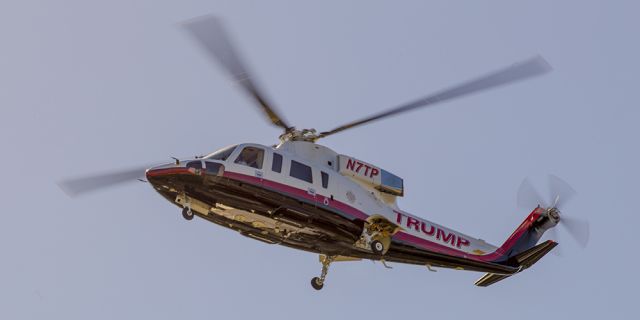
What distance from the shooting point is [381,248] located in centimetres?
2375

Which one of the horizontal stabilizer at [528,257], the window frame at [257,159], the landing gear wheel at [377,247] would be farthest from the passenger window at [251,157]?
the horizontal stabilizer at [528,257]

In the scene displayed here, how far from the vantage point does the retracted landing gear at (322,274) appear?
24.7m

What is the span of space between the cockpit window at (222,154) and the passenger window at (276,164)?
98 centimetres

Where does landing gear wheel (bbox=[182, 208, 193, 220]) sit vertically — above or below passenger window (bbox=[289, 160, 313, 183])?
below

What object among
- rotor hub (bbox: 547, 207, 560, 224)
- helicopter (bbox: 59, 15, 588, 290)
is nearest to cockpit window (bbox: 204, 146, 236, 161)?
helicopter (bbox: 59, 15, 588, 290)

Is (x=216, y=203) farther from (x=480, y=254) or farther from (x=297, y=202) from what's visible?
(x=480, y=254)

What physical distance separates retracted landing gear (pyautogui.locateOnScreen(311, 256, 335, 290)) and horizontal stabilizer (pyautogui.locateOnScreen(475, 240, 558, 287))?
4.73 meters

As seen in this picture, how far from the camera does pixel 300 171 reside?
2269 centimetres

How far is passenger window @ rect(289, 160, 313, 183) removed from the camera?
74.0 ft

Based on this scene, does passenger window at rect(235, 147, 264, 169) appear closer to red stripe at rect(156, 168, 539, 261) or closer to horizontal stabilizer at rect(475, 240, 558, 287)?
red stripe at rect(156, 168, 539, 261)

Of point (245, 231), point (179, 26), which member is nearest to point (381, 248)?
point (245, 231)

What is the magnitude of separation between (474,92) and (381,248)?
4446mm

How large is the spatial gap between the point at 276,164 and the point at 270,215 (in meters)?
1.20

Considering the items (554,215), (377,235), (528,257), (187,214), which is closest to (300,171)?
(377,235)
